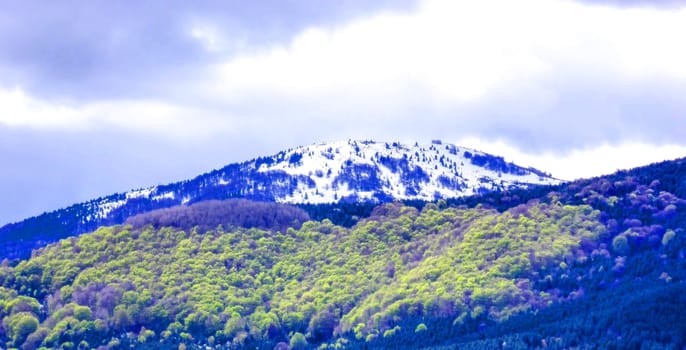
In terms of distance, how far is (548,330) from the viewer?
593 ft

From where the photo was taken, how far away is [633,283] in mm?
192125

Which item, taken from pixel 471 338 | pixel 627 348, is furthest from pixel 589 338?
pixel 471 338

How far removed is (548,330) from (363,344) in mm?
31771

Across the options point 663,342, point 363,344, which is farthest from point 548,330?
point 363,344

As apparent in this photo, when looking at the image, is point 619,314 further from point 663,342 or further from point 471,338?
point 471,338

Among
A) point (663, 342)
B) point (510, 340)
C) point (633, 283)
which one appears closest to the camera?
point (663, 342)

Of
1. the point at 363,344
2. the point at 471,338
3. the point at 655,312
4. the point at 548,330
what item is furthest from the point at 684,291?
the point at 363,344

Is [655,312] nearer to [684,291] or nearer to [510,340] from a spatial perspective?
[684,291]

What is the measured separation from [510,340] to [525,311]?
54.1 feet

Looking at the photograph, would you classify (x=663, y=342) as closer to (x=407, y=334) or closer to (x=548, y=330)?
(x=548, y=330)

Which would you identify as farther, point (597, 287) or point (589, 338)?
point (597, 287)

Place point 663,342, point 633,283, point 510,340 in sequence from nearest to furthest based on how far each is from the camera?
point 663,342, point 510,340, point 633,283

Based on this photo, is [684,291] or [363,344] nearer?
[684,291]

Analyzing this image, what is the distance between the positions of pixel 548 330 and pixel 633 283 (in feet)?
63.3
